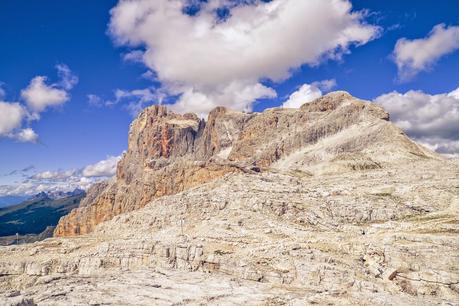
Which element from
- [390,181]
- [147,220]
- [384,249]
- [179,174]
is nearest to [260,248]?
[384,249]

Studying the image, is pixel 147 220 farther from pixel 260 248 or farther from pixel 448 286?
pixel 448 286

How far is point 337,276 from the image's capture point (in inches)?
2854

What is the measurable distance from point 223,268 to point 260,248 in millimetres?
8631

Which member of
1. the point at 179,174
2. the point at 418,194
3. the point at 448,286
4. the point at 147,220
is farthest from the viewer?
the point at 179,174

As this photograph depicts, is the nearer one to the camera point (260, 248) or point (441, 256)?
point (441, 256)

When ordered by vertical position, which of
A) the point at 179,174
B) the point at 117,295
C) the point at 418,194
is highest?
the point at 179,174

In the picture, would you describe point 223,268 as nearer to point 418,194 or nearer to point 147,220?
point 147,220

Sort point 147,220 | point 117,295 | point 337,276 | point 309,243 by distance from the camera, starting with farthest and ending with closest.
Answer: point 147,220 → point 309,243 → point 337,276 → point 117,295

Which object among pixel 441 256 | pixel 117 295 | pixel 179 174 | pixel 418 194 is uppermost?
pixel 179 174

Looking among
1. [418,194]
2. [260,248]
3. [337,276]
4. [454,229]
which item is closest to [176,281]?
[260,248]

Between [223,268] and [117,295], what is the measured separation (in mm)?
26832

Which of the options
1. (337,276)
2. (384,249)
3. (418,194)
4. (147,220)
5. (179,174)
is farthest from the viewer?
(179,174)

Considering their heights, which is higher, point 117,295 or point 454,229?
point 454,229

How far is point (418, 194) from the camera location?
11412 cm
